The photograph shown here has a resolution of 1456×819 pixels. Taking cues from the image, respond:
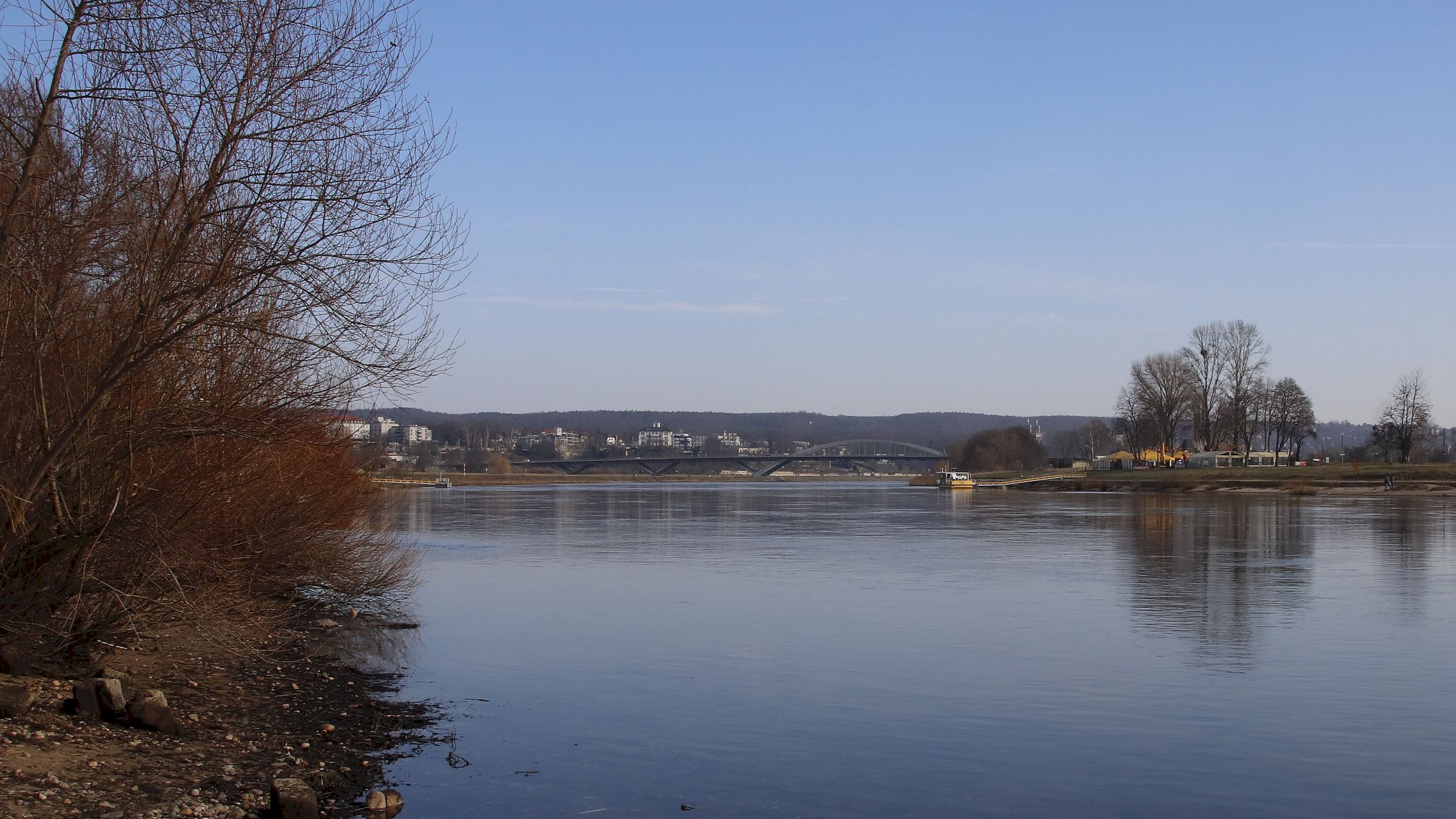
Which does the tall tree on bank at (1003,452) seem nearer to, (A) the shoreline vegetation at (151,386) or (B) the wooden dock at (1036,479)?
(B) the wooden dock at (1036,479)

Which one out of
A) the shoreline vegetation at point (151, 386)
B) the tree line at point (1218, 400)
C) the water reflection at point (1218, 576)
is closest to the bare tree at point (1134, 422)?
the tree line at point (1218, 400)

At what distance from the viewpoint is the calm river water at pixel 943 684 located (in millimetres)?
10922

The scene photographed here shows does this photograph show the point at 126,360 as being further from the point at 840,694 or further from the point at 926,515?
the point at 926,515

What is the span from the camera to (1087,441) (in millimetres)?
190375

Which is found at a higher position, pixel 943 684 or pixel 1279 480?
pixel 1279 480

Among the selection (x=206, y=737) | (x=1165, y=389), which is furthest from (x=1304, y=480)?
(x=206, y=737)

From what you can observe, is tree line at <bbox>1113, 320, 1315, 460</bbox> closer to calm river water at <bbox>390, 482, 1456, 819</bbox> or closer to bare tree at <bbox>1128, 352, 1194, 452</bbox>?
bare tree at <bbox>1128, 352, 1194, 452</bbox>

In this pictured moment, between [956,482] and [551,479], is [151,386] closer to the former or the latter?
[956,482]

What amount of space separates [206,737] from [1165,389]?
340 feet

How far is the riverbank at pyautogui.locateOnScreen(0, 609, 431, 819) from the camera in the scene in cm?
930

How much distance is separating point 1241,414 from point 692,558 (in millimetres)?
A: 79425

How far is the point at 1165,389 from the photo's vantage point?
105 m

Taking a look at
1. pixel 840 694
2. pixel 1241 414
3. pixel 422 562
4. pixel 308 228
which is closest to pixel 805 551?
pixel 422 562

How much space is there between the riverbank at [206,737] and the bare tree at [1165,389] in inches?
3889
